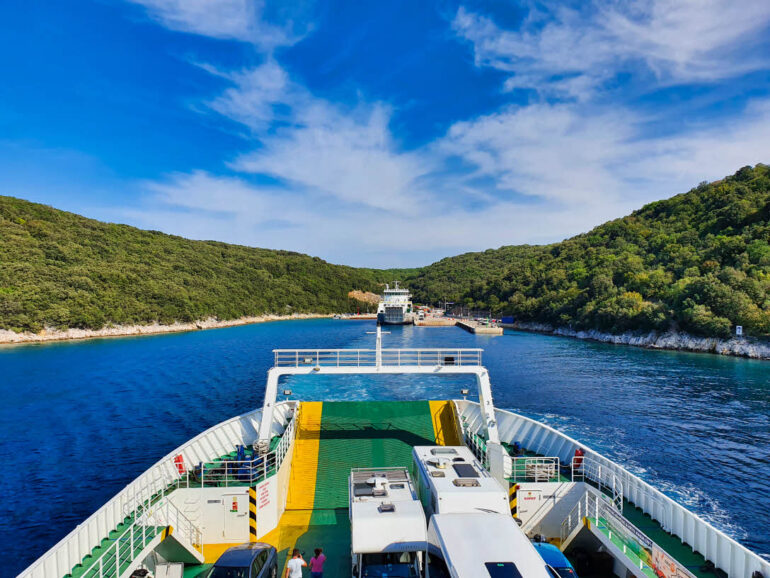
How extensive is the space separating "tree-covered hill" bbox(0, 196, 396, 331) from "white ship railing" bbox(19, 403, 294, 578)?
77755mm

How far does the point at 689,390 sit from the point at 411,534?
3761 centimetres

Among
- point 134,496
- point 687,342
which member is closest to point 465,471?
point 134,496

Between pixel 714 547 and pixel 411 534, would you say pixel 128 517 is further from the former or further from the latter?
pixel 714 547

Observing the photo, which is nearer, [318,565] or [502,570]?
[502,570]

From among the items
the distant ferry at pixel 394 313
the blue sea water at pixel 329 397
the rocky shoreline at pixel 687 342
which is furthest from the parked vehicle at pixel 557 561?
the distant ferry at pixel 394 313

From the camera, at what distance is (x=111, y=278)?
92750 mm

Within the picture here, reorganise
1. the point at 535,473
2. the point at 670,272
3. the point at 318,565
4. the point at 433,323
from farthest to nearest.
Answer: the point at 433,323 → the point at 670,272 → the point at 535,473 → the point at 318,565

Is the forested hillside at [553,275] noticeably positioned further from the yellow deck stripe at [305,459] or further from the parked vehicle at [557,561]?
the yellow deck stripe at [305,459]

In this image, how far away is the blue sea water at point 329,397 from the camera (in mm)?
16312

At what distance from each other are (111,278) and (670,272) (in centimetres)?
11182

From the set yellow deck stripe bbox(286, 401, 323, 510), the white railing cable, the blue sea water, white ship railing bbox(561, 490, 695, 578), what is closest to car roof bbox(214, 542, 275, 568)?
the white railing cable

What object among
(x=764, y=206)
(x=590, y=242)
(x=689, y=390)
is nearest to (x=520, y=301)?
(x=590, y=242)

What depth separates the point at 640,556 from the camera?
8.55 meters

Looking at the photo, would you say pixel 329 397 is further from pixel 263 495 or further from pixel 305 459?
pixel 263 495
